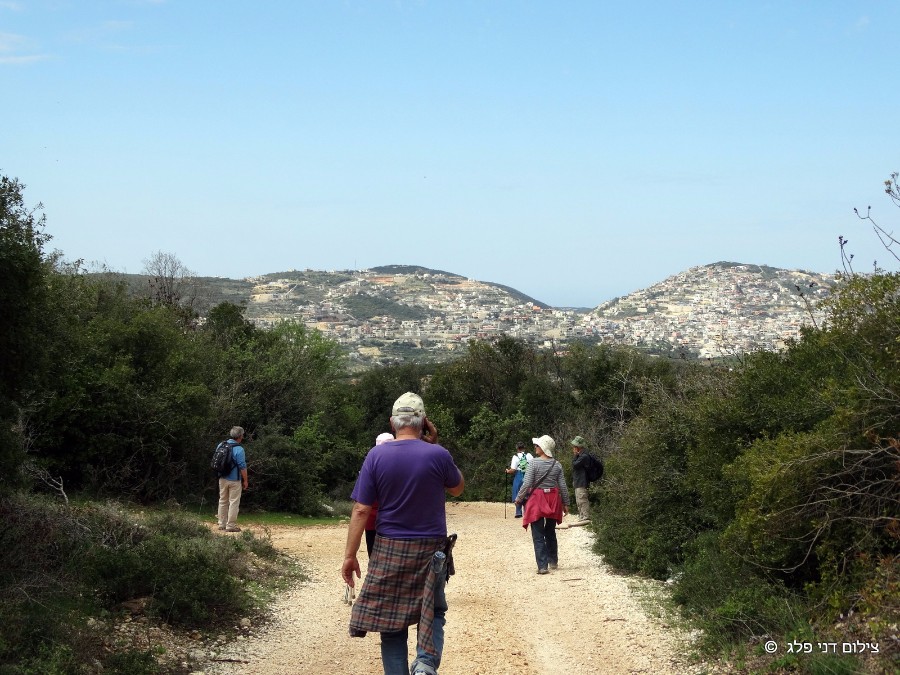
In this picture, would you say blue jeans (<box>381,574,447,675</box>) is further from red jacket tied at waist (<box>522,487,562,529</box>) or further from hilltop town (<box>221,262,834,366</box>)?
hilltop town (<box>221,262,834,366</box>)

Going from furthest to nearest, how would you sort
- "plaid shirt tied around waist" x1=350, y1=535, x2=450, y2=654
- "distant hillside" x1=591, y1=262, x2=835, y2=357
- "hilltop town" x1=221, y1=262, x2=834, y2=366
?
1. "hilltop town" x1=221, y1=262, x2=834, y2=366
2. "distant hillside" x1=591, y1=262, x2=835, y2=357
3. "plaid shirt tied around waist" x1=350, y1=535, x2=450, y2=654

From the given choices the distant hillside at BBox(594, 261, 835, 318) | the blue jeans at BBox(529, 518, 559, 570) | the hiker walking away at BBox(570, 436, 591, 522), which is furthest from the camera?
the distant hillside at BBox(594, 261, 835, 318)

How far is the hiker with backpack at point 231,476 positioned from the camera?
1494cm

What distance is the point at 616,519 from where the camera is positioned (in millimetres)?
14406

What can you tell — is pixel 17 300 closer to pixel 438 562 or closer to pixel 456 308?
pixel 438 562

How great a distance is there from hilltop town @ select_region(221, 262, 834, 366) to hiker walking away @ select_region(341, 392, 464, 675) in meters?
43.0

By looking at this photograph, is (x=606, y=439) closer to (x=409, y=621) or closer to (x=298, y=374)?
(x=298, y=374)

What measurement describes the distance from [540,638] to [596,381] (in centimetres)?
2978

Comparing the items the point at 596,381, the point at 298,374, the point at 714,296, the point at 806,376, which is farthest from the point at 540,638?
the point at 714,296

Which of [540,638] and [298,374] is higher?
[298,374]

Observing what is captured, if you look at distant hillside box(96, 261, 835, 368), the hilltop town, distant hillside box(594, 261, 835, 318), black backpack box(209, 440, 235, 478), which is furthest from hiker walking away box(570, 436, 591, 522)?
distant hillside box(96, 261, 835, 368)

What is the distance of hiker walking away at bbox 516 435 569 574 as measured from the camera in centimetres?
1250

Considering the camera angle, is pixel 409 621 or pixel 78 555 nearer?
pixel 409 621

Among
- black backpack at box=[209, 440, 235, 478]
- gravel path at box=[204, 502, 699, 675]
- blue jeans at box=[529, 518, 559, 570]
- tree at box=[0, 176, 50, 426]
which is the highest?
tree at box=[0, 176, 50, 426]
